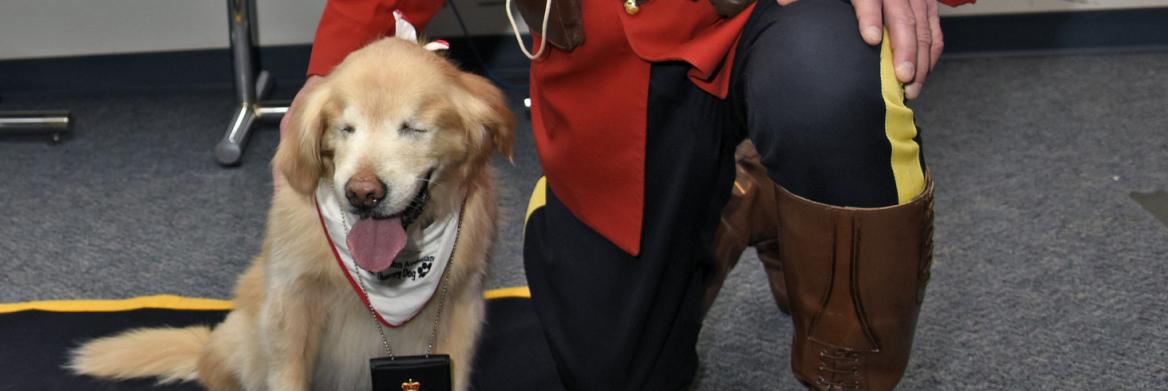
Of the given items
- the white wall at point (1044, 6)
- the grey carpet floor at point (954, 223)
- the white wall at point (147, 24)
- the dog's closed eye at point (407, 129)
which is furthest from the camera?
the white wall at point (1044, 6)

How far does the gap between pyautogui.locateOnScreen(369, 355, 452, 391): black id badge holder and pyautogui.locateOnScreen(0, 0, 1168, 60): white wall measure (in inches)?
71.4

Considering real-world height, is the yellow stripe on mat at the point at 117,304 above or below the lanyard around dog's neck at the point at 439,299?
below

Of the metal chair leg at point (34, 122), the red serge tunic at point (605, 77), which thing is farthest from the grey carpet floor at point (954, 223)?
the red serge tunic at point (605, 77)

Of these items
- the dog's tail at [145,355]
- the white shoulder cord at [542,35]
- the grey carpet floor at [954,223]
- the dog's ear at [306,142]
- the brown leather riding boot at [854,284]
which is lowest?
the grey carpet floor at [954,223]

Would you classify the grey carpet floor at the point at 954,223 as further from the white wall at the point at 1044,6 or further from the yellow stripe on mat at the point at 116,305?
the white wall at the point at 1044,6

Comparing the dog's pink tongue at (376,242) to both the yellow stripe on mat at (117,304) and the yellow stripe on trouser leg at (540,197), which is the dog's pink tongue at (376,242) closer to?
the yellow stripe on trouser leg at (540,197)

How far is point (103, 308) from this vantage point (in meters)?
1.86

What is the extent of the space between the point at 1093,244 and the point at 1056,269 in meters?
0.15

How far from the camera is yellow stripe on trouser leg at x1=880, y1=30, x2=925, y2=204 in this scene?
3.46 feet

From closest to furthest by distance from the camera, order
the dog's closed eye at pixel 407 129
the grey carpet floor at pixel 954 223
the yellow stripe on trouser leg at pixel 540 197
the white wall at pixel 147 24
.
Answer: the dog's closed eye at pixel 407 129 → the yellow stripe on trouser leg at pixel 540 197 → the grey carpet floor at pixel 954 223 → the white wall at pixel 147 24

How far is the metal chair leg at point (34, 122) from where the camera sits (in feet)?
8.69

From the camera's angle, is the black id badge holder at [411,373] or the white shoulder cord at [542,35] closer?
the white shoulder cord at [542,35]

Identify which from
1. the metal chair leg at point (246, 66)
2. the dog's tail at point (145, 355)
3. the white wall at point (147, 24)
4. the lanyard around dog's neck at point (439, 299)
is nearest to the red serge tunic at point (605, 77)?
the lanyard around dog's neck at point (439, 299)

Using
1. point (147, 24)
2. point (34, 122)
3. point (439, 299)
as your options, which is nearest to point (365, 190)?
point (439, 299)
